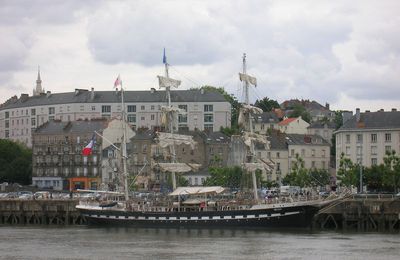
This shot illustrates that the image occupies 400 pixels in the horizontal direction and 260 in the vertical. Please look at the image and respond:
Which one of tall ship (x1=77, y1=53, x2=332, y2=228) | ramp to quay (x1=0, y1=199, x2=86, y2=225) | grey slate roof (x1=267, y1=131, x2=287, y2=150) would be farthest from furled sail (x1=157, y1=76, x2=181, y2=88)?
grey slate roof (x1=267, y1=131, x2=287, y2=150)

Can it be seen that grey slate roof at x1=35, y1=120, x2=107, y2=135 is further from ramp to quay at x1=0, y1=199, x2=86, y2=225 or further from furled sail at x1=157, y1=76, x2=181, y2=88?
furled sail at x1=157, y1=76, x2=181, y2=88

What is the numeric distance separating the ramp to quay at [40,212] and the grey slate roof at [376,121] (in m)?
45.7

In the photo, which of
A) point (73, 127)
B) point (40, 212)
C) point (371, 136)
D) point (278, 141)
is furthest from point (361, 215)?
point (73, 127)

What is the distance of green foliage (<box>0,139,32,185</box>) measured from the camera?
183 m

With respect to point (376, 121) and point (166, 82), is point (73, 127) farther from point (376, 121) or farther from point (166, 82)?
point (166, 82)

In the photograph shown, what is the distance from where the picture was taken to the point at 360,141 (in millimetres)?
145000

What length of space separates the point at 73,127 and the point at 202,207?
7812 cm

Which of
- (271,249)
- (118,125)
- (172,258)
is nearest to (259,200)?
(271,249)

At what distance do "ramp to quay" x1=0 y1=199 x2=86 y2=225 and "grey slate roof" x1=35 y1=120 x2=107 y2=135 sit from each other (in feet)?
181

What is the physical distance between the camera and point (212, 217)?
103m

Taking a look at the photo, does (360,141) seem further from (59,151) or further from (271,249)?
(271,249)

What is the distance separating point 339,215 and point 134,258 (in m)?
31.8

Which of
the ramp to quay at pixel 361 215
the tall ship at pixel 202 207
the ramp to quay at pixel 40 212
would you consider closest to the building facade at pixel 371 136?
the tall ship at pixel 202 207

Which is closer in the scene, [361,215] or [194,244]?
[194,244]
